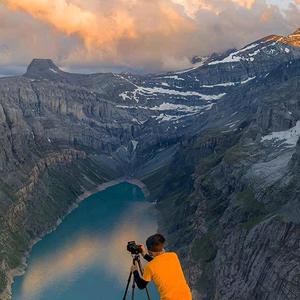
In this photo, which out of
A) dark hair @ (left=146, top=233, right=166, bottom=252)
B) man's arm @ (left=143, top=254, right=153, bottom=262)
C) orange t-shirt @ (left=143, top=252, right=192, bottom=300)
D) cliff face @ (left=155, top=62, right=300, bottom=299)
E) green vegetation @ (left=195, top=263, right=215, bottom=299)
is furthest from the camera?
green vegetation @ (left=195, top=263, right=215, bottom=299)

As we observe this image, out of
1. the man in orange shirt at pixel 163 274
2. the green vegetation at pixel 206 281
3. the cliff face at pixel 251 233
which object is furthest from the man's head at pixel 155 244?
the green vegetation at pixel 206 281

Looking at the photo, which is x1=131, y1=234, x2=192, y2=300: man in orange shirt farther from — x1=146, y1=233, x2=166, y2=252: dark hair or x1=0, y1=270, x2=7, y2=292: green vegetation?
x1=0, y1=270, x2=7, y2=292: green vegetation

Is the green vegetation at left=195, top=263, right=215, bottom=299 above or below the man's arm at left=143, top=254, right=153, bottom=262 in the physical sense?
above

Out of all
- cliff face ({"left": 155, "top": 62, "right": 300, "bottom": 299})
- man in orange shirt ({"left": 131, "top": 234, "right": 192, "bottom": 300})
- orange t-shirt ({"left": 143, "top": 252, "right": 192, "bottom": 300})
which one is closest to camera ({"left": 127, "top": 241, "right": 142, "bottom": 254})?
man in orange shirt ({"left": 131, "top": 234, "right": 192, "bottom": 300})

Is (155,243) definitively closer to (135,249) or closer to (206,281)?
(135,249)

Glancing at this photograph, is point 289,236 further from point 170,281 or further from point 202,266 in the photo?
point 170,281

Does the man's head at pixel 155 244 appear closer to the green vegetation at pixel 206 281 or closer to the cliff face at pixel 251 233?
the cliff face at pixel 251 233

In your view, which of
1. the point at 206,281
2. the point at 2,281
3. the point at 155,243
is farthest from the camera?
the point at 2,281

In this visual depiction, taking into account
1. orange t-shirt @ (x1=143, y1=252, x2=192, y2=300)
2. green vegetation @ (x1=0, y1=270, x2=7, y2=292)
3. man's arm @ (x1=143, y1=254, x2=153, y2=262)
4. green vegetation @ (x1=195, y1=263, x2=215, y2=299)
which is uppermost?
green vegetation @ (x1=0, y1=270, x2=7, y2=292)

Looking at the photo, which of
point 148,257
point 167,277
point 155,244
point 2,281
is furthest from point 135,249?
point 2,281
